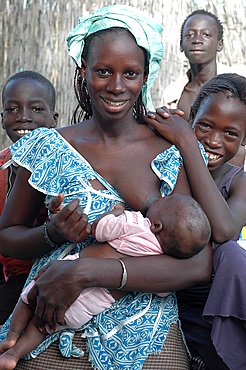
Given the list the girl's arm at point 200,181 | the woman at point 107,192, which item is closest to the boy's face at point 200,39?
the woman at point 107,192

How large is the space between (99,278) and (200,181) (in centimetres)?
57

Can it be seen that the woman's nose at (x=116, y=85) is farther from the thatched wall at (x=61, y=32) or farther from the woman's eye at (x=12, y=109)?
the thatched wall at (x=61, y=32)

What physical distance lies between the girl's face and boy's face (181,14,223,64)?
11.7ft

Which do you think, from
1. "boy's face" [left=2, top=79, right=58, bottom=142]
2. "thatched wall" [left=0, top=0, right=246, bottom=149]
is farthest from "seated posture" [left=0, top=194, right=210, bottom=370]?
"thatched wall" [left=0, top=0, right=246, bottom=149]

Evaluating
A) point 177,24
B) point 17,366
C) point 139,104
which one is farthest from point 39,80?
point 177,24

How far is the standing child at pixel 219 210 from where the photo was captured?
2.80 meters

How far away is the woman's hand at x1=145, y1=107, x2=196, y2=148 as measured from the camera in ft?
9.91

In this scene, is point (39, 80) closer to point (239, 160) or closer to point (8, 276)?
point (8, 276)

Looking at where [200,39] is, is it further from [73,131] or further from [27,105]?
[73,131]

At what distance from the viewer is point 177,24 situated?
8266mm

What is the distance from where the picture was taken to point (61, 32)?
27.5ft

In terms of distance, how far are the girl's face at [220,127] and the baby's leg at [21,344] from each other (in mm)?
1097

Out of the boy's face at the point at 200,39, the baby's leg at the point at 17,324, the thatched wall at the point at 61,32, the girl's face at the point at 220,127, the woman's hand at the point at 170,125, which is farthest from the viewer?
the thatched wall at the point at 61,32

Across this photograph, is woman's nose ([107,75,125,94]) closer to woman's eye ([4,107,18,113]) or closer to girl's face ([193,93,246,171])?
girl's face ([193,93,246,171])
